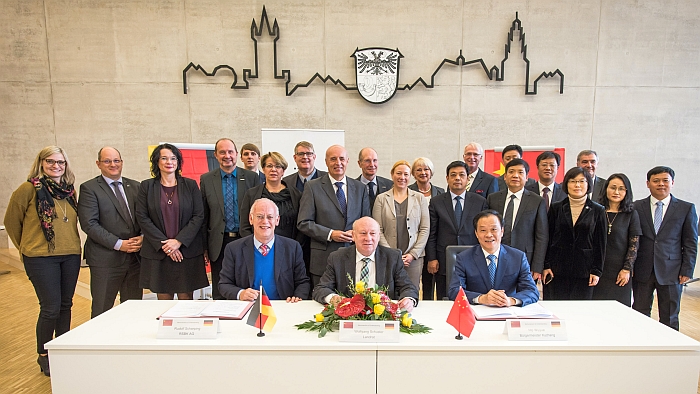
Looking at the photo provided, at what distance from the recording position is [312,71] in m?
5.99

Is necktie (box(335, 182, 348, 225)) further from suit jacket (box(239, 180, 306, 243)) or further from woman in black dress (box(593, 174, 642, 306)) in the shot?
woman in black dress (box(593, 174, 642, 306))

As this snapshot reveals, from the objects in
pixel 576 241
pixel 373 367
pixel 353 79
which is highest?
pixel 353 79

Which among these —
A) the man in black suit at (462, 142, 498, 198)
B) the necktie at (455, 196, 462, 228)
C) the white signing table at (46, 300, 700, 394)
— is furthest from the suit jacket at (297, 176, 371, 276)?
the white signing table at (46, 300, 700, 394)

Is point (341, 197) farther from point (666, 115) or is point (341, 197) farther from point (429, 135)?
point (666, 115)

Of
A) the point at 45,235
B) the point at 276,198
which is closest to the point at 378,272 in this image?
the point at 276,198

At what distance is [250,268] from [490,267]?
1447 millimetres

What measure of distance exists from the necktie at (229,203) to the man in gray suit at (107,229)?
661mm

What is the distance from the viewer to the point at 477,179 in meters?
3.53

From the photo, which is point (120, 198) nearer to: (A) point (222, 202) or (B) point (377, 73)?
(A) point (222, 202)

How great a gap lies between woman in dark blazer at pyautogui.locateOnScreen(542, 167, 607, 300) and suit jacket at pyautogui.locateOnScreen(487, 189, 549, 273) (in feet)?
0.26

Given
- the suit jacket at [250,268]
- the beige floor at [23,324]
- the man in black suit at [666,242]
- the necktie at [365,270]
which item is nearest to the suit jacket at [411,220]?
the necktie at [365,270]

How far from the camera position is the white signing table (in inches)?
62.9

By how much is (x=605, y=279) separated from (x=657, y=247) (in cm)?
48

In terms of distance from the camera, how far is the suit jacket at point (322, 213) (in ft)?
9.52
